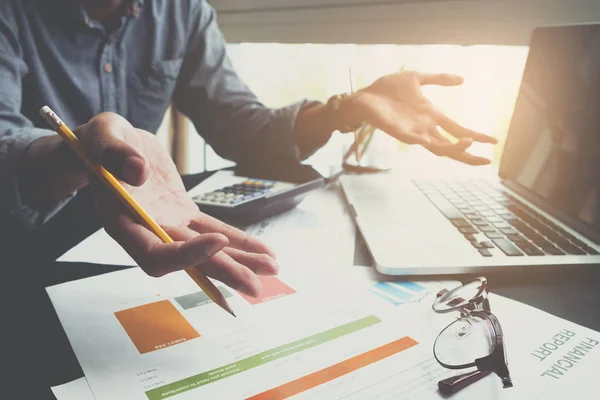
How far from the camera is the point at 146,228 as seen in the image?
40 cm

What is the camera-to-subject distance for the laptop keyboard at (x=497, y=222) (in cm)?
55

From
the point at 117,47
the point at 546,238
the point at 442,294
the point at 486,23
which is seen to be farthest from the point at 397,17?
the point at 442,294

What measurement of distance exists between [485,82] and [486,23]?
17 centimetres

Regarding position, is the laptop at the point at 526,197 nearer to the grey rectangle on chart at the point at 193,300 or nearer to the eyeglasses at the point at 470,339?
the eyeglasses at the point at 470,339

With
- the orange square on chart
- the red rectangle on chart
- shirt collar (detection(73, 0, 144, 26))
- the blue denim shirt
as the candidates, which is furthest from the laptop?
shirt collar (detection(73, 0, 144, 26))

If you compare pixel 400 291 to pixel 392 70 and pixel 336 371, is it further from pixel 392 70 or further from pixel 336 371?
pixel 392 70

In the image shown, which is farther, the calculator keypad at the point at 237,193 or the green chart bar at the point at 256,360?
the calculator keypad at the point at 237,193

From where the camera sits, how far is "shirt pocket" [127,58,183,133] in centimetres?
107

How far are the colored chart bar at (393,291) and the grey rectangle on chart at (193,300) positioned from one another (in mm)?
154

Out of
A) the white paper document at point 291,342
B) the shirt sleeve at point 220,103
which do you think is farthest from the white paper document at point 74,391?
the shirt sleeve at point 220,103

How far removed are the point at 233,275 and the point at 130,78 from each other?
0.84 meters

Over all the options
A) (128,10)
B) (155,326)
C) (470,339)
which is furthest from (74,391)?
(128,10)

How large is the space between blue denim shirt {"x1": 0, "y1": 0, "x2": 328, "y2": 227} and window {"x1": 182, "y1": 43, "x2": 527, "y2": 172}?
0.78 feet

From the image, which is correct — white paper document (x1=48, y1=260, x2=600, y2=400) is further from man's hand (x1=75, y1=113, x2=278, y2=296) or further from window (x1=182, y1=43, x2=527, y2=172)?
window (x1=182, y1=43, x2=527, y2=172)
